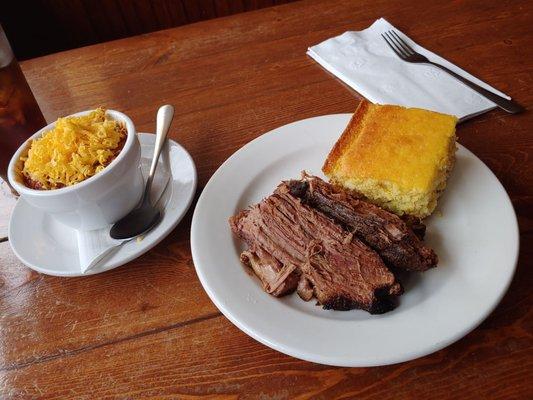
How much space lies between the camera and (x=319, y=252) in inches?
34.4

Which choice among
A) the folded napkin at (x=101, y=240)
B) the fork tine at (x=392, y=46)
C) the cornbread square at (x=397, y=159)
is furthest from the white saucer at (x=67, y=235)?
the fork tine at (x=392, y=46)

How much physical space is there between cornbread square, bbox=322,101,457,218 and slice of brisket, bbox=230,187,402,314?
0.14 meters

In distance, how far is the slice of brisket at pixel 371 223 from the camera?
833 millimetres

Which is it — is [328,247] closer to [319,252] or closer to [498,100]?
[319,252]

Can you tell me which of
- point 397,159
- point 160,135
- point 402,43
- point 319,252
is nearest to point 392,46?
point 402,43

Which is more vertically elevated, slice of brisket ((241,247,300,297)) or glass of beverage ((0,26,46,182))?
glass of beverage ((0,26,46,182))

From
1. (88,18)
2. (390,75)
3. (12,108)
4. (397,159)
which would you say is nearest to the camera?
(397,159)

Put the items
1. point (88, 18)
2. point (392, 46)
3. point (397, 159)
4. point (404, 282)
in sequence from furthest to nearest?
1. point (88, 18)
2. point (392, 46)
3. point (397, 159)
4. point (404, 282)

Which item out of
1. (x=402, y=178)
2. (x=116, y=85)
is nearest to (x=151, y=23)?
(x=116, y=85)

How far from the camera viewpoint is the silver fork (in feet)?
4.06

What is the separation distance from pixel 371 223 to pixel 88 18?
8.47ft

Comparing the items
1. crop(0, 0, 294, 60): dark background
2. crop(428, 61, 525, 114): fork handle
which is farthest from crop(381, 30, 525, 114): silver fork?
crop(0, 0, 294, 60): dark background

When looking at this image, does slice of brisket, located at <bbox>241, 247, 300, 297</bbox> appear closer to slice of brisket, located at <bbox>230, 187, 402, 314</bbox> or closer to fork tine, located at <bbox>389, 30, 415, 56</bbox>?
slice of brisket, located at <bbox>230, 187, 402, 314</bbox>

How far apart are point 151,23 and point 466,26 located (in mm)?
2016
